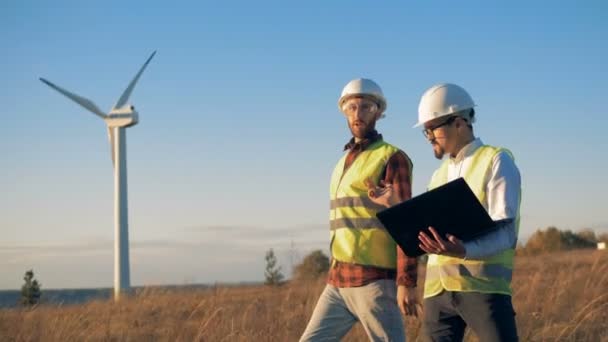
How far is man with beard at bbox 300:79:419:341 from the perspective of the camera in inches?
178

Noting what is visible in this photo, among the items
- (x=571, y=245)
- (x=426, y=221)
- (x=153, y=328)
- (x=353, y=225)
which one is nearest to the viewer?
(x=426, y=221)

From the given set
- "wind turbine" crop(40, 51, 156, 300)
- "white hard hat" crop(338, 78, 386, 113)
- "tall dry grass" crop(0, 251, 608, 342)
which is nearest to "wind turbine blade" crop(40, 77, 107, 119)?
"wind turbine" crop(40, 51, 156, 300)

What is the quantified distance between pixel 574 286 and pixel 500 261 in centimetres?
833

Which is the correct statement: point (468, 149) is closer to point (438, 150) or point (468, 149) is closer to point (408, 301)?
point (438, 150)

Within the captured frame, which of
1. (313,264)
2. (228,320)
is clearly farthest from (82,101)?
(228,320)

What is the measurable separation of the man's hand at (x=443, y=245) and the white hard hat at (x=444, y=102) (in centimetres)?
62

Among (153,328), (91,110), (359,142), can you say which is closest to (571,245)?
(91,110)

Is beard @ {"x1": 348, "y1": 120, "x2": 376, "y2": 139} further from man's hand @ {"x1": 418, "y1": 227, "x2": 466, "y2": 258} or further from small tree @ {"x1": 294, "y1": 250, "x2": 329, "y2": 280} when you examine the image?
small tree @ {"x1": 294, "y1": 250, "x2": 329, "y2": 280}

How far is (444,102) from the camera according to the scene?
12.9ft

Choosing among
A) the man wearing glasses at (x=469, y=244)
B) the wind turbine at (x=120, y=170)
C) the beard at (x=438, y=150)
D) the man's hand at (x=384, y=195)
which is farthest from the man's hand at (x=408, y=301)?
the wind turbine at (x=120, y=170)

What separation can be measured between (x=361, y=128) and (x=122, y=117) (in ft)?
91.9

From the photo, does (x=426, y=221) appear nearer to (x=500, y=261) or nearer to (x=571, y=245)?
(x=500, y=261)

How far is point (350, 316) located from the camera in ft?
15.4

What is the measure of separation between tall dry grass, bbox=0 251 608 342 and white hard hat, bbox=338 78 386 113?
9.54 ft
